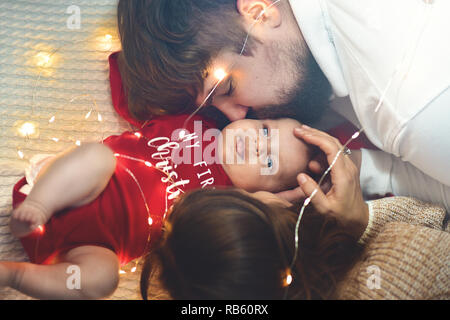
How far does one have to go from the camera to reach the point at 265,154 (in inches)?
35.9

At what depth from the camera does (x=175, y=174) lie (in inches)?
36.8

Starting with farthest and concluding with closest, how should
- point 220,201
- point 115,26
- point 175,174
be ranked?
point 115,26, point 175,174, point 220,201

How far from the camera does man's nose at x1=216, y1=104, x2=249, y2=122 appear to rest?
96 centimetres

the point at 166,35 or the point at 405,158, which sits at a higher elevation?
the point at 166,35

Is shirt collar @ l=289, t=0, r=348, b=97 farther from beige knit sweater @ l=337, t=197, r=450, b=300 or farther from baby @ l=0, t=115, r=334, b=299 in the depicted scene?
beige knit sweater @ l=337, t=197, r=450, b=300

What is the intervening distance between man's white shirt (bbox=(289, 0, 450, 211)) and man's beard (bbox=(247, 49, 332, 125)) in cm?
3

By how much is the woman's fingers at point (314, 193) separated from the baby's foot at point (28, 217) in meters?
0.53

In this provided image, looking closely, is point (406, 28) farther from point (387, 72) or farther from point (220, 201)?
point (220, 201)

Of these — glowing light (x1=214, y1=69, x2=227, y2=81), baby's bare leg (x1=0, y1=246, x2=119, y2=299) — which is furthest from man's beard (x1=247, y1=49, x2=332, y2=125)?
baby's bare leg (x1=0, y1=246, x2=119, y2=299)

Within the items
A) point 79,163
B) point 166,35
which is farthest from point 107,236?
point 166,35

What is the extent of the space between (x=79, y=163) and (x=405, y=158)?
0.68 metres

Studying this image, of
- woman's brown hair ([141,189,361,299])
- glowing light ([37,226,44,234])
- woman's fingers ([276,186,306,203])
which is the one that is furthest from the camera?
woman's fingers ([276,186,306,203])

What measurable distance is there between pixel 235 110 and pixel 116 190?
340 mm

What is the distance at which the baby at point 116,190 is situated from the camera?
734mm
